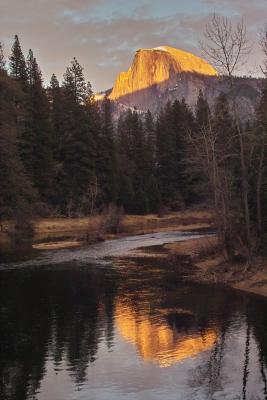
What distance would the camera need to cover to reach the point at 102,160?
69.7m

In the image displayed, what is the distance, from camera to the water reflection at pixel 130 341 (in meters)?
12.8

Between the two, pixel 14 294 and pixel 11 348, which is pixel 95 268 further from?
pixel 11 348

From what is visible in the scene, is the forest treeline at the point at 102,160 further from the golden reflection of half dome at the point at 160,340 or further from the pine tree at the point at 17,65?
the golden reflection of half dome at the point at 160,340

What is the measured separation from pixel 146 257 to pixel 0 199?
33.8ft

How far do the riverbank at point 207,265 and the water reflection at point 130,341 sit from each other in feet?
4.71

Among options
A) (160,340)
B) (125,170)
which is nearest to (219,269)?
(160,340)

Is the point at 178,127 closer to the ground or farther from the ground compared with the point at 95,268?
farther from the ground

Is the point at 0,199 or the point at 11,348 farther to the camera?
the point at 0,199

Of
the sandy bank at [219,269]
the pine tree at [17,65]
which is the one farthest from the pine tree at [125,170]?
the sandy bank at [219,269]

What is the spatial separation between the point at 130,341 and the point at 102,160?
177ft

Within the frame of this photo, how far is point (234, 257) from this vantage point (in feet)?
92.8

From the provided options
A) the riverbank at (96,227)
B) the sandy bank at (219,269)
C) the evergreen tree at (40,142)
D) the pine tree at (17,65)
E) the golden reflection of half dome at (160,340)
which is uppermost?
the pine tree at (17,65)

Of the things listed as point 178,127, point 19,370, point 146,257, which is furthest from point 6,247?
point 178,127

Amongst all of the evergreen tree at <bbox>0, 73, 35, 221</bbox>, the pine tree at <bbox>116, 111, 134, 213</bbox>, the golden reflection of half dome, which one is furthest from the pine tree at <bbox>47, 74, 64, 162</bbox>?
the golden reflection of half dome
